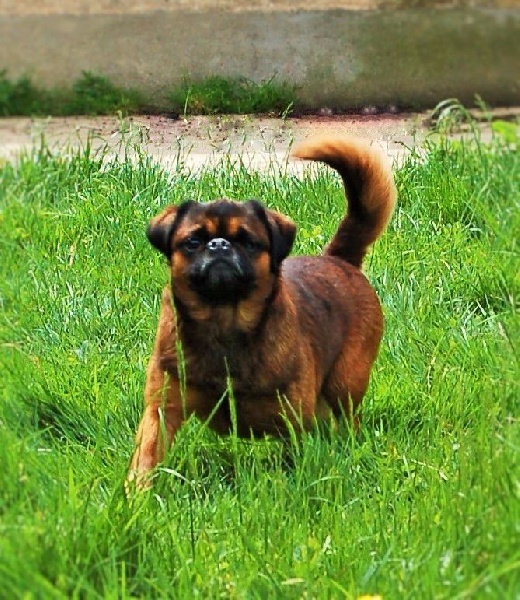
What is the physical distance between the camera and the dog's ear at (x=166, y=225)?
3.17 m

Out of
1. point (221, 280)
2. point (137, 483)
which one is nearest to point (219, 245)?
point (221, 280)

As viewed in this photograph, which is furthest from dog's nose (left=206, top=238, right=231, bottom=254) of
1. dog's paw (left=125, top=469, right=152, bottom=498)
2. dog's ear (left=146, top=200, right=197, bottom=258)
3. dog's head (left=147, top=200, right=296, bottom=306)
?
dog's paw (left=125, top=469, right=152, bottom=498)

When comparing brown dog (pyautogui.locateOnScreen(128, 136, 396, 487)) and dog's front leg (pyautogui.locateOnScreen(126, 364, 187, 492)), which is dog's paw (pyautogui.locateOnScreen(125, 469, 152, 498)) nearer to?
dog's front leg (pyautogui.locateOnScreen(126, 364, 187, 492))

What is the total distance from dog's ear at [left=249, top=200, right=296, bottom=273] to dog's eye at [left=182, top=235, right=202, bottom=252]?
8.7 inches

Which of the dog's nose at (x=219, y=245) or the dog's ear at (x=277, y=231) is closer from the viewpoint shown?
the dog's nose at (x=219, y=245)

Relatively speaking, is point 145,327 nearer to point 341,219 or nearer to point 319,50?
point 341,219

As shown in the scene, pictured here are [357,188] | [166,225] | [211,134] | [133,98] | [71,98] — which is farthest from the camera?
[357,188]

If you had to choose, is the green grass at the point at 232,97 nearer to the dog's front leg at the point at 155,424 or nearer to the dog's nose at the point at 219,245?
the dog's nose at the point at 219,245

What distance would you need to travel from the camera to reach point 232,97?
290 cm

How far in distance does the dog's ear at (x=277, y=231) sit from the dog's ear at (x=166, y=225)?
21 cm

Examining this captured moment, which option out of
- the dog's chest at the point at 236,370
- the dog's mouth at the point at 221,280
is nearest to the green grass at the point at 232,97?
the dog's mouth at the point at 221,280

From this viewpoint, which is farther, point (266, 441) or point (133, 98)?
point (266, 441)

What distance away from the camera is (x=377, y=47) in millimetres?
2854

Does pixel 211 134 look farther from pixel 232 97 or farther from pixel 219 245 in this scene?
pixel 219 245
